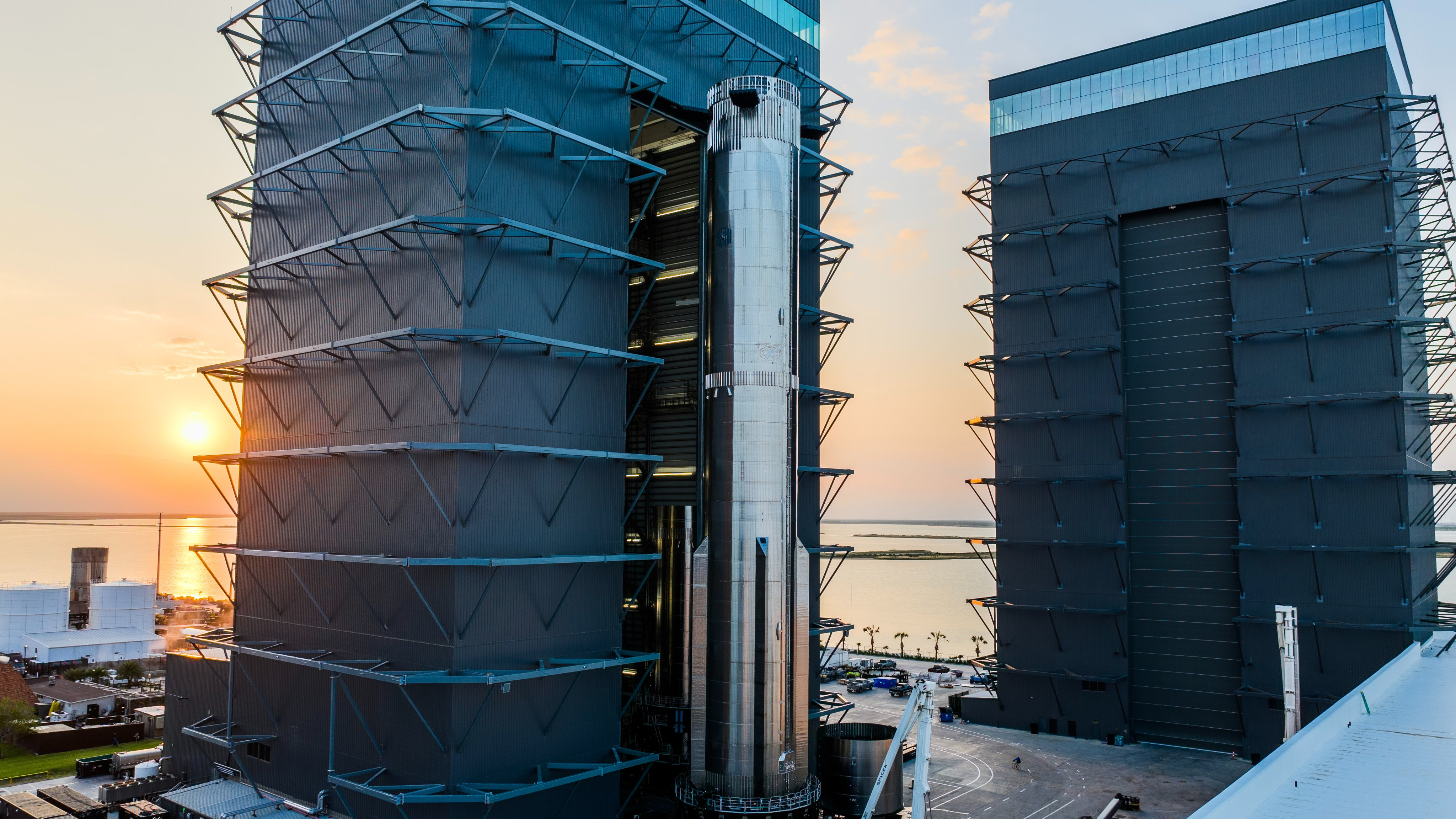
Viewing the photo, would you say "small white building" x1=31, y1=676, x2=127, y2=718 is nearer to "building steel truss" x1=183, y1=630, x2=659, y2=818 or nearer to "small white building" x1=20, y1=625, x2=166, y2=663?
"small white building" x1=20, y1=625, x2=166, y2=663

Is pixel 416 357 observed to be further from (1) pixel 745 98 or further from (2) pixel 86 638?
(2) pixel 86 638

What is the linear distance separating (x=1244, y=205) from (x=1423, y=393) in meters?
13.6

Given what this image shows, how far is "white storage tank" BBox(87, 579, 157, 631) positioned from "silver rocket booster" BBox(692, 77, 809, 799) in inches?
3427

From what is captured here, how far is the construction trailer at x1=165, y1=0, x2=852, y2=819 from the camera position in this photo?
108ft

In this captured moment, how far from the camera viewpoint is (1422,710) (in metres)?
32.1

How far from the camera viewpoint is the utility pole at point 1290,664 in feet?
129

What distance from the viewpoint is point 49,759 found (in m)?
57.4

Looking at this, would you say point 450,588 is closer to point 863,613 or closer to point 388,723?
point 388,723

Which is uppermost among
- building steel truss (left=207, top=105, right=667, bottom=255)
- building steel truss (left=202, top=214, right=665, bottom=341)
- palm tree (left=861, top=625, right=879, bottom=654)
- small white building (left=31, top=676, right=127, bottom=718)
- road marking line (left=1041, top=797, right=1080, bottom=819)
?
building steel truss (left=207, top=105, right=667, bottom=255)

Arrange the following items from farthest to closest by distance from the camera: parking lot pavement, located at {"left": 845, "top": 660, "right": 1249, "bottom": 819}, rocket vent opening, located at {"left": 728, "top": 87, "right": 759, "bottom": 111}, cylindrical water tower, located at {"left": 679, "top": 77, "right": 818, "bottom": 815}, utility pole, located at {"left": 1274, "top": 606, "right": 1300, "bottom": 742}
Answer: parking lot pavement, located at {"left": 845, "top": 660, "right": 1249, "bottom": 819} → utility pole, located at {"left": 1274, "top": 606, "right": 1300, "bottom": 742} → rocket vent opening, located at {"left": 728, "top": 87, "right": 759, "bottom": 111} → cylindrical water tower, located at {"left": 679, "top": 77, "right": 818, "bottom": 815}

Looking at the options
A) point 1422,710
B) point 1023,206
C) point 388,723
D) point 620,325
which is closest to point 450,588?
point 388,723

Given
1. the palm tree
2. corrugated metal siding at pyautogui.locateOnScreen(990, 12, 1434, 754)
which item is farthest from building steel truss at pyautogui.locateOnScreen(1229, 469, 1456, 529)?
the palm tree

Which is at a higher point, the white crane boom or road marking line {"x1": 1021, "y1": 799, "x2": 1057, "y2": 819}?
the white crane boom

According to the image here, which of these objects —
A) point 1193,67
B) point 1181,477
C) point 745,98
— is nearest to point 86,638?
point 745,98
